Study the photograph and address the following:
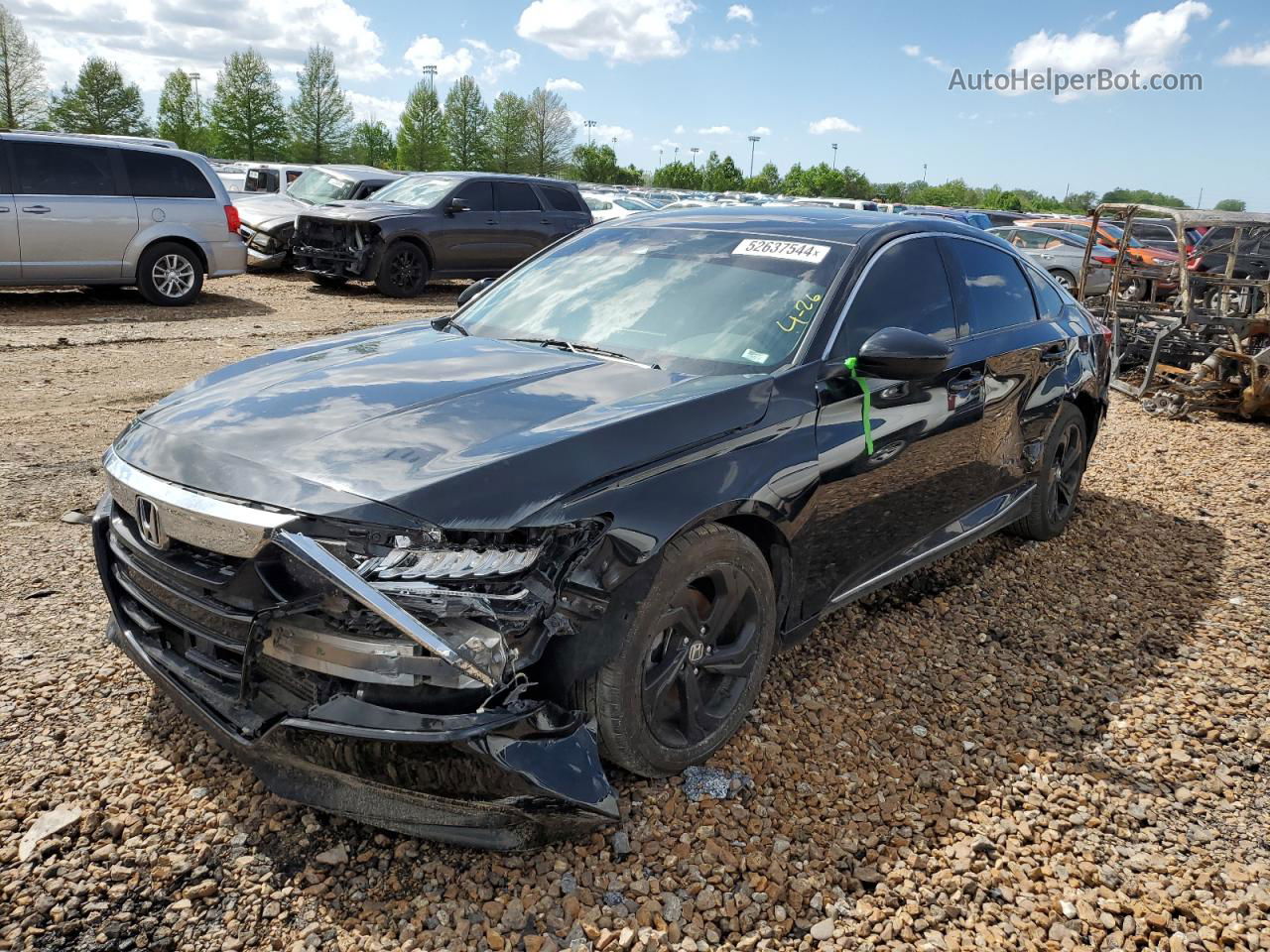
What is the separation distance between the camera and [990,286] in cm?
462

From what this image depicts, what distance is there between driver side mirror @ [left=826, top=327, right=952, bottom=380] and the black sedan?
0.01 metres

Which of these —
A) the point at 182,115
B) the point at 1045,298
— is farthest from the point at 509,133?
the point at 1045,298

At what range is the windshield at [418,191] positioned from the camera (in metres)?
14.5

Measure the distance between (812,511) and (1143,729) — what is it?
5.00ft

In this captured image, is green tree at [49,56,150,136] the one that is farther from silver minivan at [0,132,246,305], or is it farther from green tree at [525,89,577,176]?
silver minivan at [0,132,246,305]

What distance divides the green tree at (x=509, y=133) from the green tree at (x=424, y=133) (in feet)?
12.0

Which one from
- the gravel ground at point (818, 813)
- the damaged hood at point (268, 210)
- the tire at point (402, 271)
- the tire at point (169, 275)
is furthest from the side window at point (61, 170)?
the gravel ground at point (818, 813)

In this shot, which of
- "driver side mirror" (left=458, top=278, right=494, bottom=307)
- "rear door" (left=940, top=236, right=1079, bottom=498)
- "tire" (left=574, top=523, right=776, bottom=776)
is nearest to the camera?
"tire" (left=574, top=523, right=776, bottom=776)

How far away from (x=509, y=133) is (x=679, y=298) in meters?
75.6

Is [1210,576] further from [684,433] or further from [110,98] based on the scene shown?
[110,98]

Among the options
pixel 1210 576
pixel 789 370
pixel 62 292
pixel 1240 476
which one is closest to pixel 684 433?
pixel 789 370

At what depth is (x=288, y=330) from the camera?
36.4 ft

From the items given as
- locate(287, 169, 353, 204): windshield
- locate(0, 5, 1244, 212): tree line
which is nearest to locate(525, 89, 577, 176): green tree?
locate(0, 5, 1244, 212): tree line

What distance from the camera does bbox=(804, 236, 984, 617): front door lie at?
3.44 m
